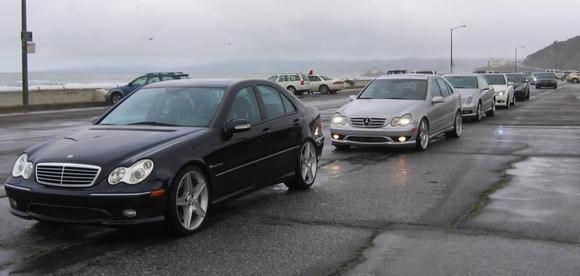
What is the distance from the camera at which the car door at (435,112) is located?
13.1m

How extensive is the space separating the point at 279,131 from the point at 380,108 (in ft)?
17.5

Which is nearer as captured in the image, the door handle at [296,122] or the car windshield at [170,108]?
the car windshield at [170,108]

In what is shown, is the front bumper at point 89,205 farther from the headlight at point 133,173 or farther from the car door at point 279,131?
the car door at point 279,131

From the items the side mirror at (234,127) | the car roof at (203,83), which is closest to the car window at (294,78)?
the car roof at (203,83)

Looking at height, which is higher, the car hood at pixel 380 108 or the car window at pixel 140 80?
the car window at pixel 140 80

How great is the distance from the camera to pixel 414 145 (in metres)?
12.3

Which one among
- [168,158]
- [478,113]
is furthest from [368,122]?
[478,113]

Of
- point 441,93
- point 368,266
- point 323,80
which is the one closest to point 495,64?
point 323,80

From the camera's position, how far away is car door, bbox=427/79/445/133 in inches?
516

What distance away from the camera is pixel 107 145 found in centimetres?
580

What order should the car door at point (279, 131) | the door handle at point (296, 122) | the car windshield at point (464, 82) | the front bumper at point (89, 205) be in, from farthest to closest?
the car windshield at point (464, 82) → the door handle at point (296, 122) → the car door at point (279, 131) → the front bumper at point (89, 205)

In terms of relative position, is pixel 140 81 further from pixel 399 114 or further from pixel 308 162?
pixel 308 162

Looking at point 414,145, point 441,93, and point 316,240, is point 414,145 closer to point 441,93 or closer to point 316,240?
point 441,93

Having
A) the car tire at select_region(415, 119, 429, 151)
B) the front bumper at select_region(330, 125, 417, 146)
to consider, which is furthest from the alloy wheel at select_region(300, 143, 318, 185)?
the car tire at select_region(415, 119, 429, 151)
